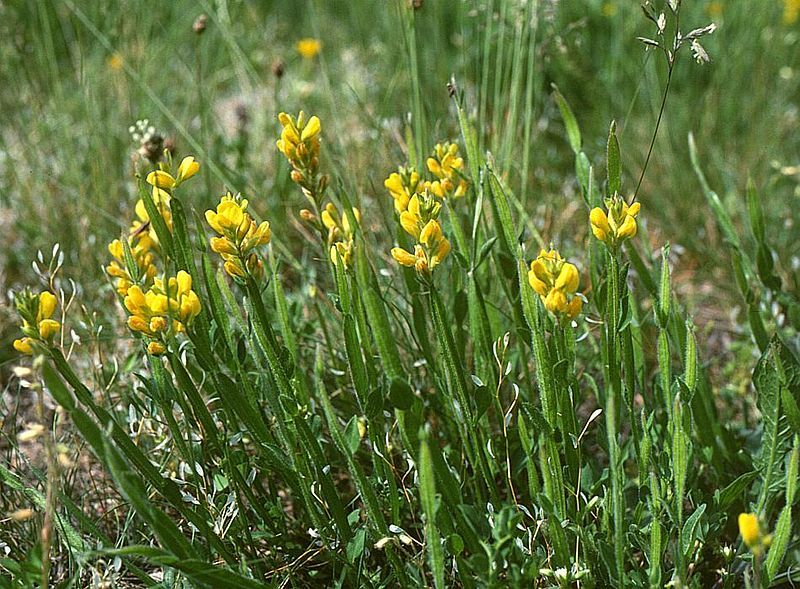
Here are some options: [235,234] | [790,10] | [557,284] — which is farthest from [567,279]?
[790,10]

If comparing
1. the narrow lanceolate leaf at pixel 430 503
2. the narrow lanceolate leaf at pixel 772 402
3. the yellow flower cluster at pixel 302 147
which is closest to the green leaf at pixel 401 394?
the narrow lanceolate leaf at pixel 430 503

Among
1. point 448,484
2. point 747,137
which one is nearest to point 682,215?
point 747,137

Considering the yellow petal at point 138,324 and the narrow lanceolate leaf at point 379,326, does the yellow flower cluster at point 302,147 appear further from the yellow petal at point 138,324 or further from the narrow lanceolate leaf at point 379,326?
the yellow petal at point 138,324

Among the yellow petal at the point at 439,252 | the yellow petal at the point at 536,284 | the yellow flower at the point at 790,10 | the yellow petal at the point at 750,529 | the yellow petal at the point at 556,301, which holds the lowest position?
the yellow petal at the point at 750,529

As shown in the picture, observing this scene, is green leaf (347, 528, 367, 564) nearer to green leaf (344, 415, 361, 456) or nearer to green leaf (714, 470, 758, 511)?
green leaf (344, 415, 361, 456)

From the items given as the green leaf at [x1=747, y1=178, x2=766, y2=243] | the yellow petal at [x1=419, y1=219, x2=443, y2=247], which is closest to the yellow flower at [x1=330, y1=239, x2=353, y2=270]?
the yellow petal at [x1=419, y1=219, x2=443, y2=247]

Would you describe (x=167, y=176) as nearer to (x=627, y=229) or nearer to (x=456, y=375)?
(x=456, y=375)
